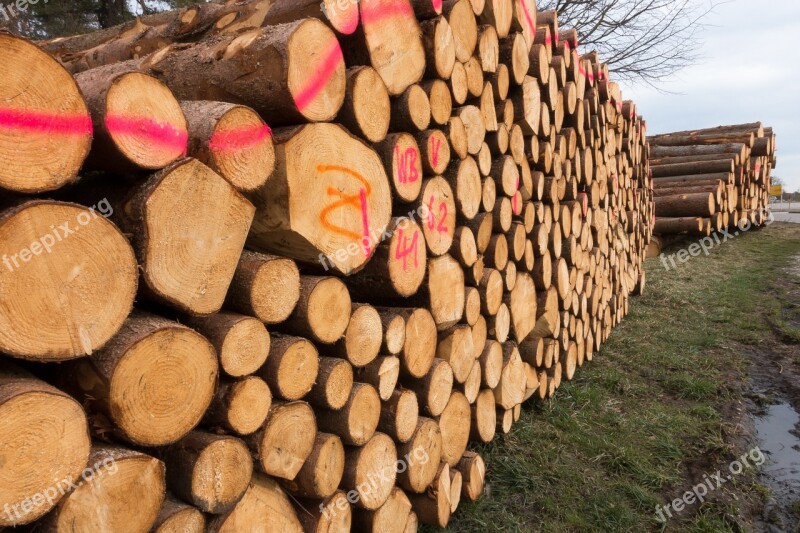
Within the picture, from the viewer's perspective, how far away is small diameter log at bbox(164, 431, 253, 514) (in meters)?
1.46

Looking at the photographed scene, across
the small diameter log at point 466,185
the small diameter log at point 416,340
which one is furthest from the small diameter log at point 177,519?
the small diameter log at point 466,185

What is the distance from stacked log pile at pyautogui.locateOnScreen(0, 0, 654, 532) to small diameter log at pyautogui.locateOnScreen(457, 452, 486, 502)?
1 centimetres

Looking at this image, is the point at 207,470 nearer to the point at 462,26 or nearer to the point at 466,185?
the point at 466,185

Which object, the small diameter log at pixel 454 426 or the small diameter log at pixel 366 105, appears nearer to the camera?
the small diameter log at pixel 366 105

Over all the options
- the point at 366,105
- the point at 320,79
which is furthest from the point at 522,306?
the point at 320,79

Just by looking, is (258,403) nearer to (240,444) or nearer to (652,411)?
(240,444)

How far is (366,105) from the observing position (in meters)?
2.03

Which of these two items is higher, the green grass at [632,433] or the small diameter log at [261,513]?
the small diameter log at [261,513]

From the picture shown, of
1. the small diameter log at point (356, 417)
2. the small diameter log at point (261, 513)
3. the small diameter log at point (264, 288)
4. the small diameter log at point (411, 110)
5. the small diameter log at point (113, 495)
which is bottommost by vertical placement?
the small diameter log at point (261, 513)

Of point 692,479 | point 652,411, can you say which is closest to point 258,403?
point 692,479

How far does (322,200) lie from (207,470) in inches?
33.9

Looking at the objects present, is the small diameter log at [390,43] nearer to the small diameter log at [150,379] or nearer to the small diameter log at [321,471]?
the small diameter log at [150,379]

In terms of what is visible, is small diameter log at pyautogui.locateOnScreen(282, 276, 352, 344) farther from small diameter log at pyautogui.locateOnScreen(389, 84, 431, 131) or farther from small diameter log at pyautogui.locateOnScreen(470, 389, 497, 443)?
small diameter log at pyautogui.locateOnScreen(470, 389, 497, 443)

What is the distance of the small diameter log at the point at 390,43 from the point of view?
204 cm
